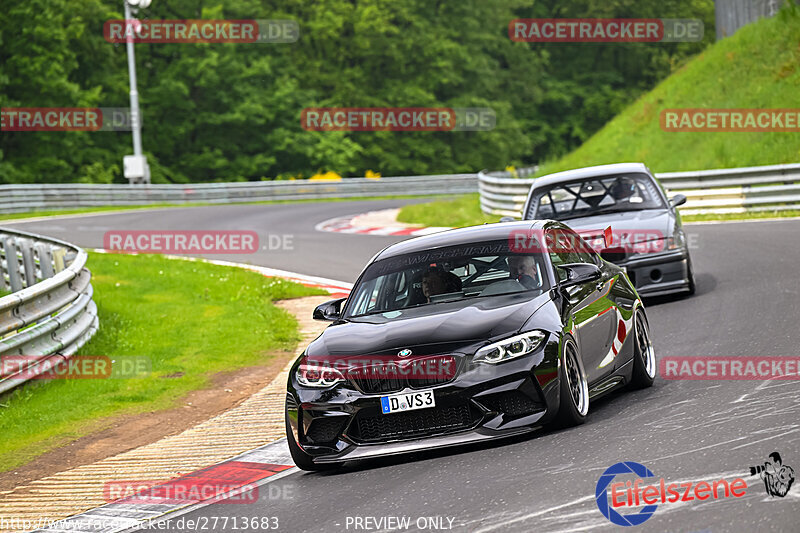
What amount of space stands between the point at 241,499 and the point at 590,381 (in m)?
2.46

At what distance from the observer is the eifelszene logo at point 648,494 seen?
18.5ft

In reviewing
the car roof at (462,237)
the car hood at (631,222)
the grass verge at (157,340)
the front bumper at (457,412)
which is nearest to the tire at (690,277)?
the car hood at (631,222)

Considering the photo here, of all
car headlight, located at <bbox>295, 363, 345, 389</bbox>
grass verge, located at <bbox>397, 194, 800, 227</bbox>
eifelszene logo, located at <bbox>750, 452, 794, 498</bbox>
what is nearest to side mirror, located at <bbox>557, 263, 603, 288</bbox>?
car headlight, located at <bbox>295, 363, 345, 389</bbox>

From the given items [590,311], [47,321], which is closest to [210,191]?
[47,321]

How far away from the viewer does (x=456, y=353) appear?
7.33 m

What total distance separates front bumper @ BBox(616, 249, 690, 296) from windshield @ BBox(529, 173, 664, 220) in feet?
3.33

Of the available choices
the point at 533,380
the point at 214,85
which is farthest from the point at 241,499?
the point at 214,85

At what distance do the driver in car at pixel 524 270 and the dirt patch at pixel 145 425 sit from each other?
3093mm

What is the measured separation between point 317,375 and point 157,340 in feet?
21.6

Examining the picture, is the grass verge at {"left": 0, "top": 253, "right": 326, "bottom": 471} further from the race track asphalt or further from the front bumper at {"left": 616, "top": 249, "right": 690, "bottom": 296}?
the front bumper at {"left": 616, "top": 249, "right": 690, "bottom": 296}

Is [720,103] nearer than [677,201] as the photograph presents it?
No

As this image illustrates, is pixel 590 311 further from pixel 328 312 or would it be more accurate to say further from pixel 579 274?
pixel 328 312

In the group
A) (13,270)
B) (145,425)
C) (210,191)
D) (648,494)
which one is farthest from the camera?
(210,191)

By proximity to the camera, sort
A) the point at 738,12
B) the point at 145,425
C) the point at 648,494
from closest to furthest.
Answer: the point at 648,494
the point at 145,425
the point at 738,12
